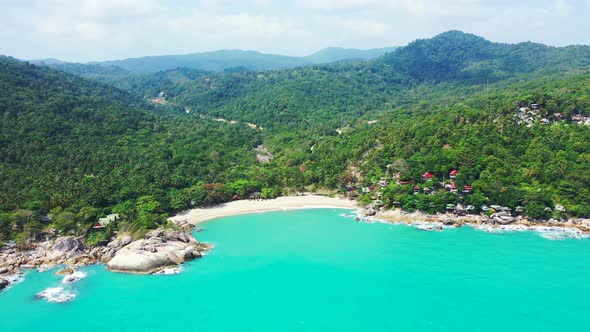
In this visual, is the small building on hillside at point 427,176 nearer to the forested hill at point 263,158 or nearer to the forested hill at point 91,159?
the forested hill at point 263,158

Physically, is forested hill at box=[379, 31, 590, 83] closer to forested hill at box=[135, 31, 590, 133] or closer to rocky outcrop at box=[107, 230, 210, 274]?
forested hill at box=[135, 31, 590, 133]

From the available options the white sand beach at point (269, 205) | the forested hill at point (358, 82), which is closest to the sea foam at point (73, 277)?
the white sand beach at point (269, 205)

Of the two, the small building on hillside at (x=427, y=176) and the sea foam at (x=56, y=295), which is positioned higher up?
the small building on hillside at (x=427, y=176)

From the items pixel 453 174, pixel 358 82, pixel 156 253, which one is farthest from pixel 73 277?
pixel 358 82

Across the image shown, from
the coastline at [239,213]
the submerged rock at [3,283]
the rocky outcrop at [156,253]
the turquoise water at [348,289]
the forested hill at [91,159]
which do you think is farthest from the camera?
the forested hill at [91,159]

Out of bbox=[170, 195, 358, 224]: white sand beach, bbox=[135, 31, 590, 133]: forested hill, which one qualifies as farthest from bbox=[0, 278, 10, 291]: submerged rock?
bbox=[135, 31, 590, 133]: forested hill

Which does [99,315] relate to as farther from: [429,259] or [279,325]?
[429,259]
